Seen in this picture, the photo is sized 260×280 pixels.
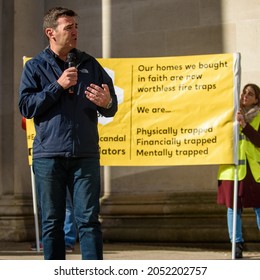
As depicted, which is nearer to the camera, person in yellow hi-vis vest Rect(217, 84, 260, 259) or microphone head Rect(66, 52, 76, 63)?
microphone head Rect(66, 52, 76, 63)

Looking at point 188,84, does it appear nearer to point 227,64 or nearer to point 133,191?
point 227,64

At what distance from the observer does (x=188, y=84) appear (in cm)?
741

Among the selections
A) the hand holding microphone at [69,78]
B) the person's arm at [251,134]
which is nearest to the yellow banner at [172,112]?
the person's arm at [251,134]

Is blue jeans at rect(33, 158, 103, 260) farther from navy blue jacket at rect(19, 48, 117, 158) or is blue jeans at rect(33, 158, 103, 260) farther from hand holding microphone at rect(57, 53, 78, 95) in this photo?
hand holding microphone at rect(57, 53, 78, 95)

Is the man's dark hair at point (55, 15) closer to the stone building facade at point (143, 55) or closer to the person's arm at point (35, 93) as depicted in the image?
the person's arm at point (35, 93)

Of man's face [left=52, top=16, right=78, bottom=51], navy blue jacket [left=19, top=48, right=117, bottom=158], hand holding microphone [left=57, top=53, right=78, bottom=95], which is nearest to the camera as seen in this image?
hand holding microphone [left=57, top=53, right=78, bottom=95]

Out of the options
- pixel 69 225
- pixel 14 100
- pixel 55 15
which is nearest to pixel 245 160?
pixel 69 225

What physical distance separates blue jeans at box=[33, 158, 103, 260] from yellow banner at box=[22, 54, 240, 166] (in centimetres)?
271

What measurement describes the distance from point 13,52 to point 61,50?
5.20m

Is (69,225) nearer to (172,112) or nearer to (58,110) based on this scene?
(172,112)

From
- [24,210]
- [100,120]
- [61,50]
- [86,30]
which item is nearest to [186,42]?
[86,30]

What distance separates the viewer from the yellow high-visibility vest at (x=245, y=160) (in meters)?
7.45

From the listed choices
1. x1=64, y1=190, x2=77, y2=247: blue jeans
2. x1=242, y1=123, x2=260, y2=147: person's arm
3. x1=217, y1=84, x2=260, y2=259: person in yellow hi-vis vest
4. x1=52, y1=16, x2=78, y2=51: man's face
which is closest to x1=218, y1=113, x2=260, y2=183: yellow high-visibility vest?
x1=217, y1=84, x2=260, y2=259: person in yellow hi-vis vest

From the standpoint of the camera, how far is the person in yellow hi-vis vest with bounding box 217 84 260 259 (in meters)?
7.35
